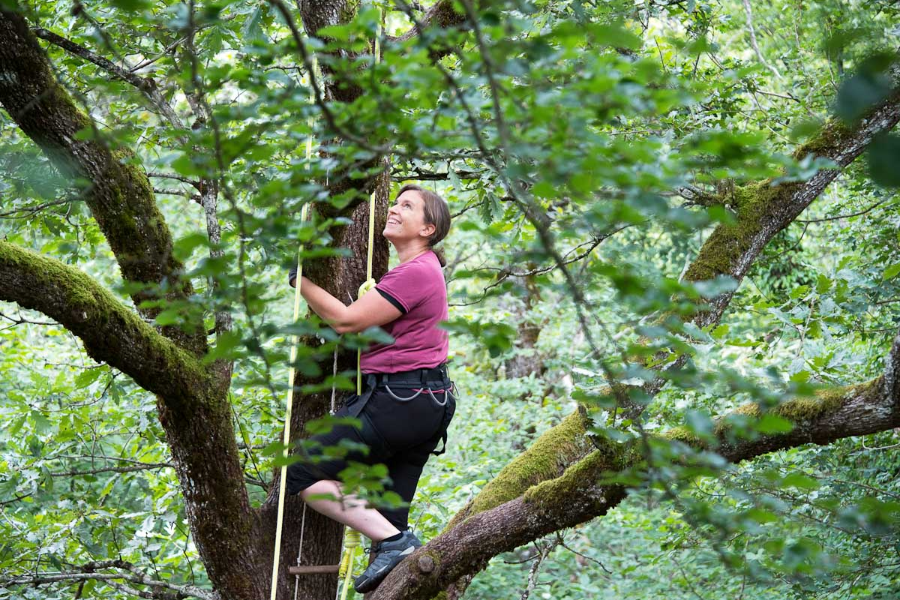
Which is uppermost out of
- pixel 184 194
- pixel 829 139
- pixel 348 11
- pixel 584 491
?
pixel 348 11

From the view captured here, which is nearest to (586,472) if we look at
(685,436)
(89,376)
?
(685,436)

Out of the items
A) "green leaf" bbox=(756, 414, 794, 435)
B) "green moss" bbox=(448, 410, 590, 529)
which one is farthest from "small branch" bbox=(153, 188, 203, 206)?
"green leaf" bbox=(756, 414, 794, 435)

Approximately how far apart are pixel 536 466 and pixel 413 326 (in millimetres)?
749

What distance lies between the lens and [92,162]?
283cm

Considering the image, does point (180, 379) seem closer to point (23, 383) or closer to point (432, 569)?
point (432, 569)

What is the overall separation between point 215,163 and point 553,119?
552mm

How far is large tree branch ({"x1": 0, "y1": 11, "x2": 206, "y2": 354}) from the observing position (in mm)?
2645

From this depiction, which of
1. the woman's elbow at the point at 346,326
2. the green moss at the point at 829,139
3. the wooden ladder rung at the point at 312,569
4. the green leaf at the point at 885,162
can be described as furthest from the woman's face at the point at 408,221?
the green leaf at the point at 885,162

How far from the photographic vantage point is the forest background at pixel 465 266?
138cm

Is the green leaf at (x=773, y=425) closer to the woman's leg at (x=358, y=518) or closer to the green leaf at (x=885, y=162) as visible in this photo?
the green leaf at (x=885, y=162)

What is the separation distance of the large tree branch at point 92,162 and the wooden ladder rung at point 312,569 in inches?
34.4

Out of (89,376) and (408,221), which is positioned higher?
(408,221)

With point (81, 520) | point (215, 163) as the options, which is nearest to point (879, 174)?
point (215, 163)

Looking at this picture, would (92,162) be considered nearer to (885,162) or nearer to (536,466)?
(536,466)
